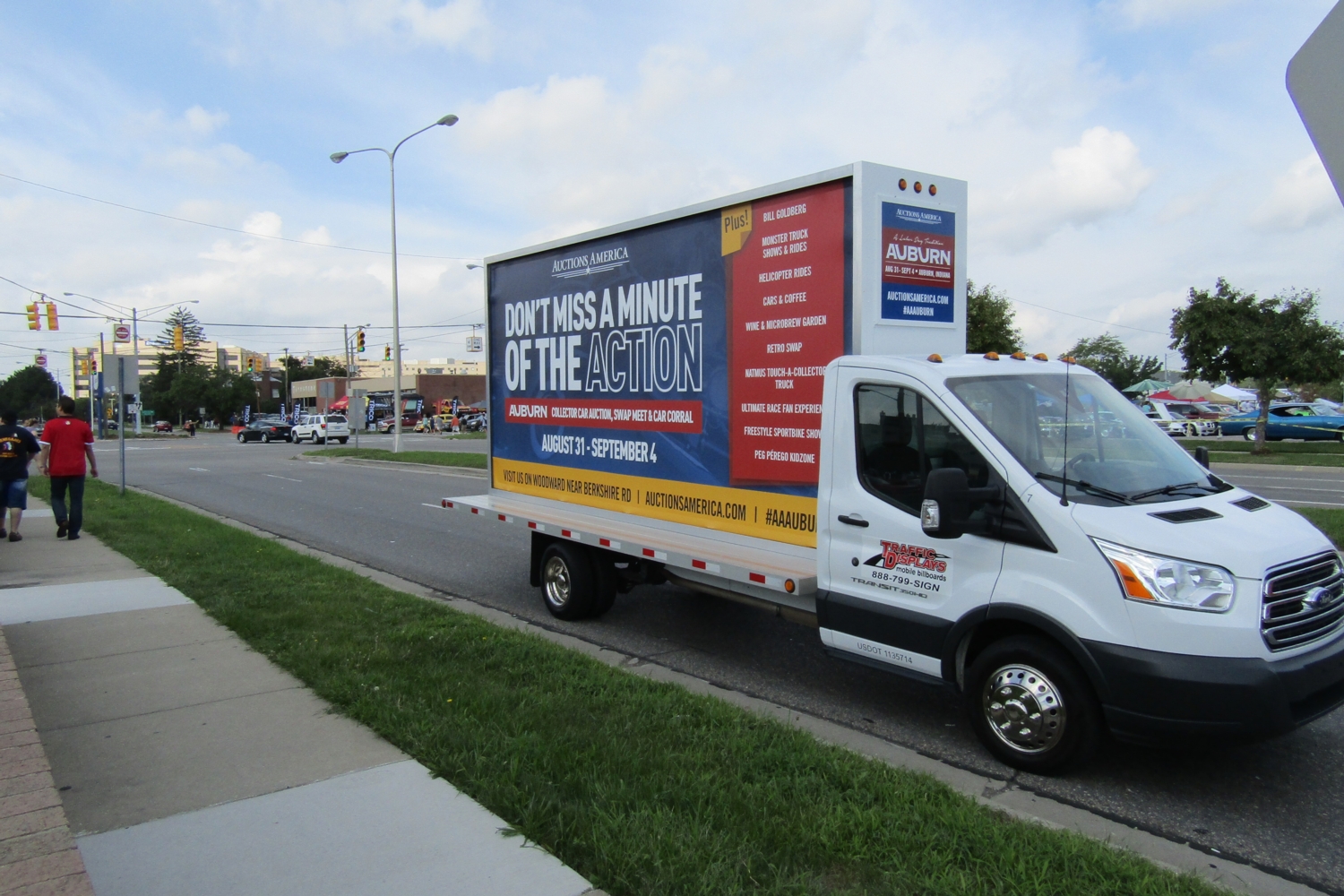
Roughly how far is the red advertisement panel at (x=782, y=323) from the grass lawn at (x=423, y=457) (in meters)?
18.4

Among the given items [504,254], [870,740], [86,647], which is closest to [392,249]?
[504,254]

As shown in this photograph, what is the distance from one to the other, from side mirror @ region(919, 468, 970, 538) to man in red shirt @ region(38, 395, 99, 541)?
1147 centimetres

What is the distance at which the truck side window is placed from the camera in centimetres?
479

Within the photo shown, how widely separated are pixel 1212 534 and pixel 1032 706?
1133mm

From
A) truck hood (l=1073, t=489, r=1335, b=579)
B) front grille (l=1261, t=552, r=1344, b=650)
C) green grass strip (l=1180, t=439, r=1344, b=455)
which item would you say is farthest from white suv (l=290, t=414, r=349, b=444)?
front grille (l=1261, t=552, r=1344, b=650)

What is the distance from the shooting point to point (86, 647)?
667cm

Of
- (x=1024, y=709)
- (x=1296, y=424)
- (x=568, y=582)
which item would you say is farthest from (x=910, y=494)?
(x=1296, y=424)

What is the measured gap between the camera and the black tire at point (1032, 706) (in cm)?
428

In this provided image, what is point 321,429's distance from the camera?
169ft

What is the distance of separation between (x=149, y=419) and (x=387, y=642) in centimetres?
13900

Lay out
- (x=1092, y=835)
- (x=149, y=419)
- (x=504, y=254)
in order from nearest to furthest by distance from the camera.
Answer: (x=1092, y=835)
(x=504, y=254)
(x=149, y=419)

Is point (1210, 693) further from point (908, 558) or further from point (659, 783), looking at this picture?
point (659, 783)

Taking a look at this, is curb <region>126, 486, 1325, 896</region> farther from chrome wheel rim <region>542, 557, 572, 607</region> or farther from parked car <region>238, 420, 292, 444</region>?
parked car <region>238, 420, 292, 444</region>

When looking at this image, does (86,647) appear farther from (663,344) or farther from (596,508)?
(663,344)
